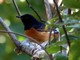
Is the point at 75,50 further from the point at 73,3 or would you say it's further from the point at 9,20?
the point at 9,20

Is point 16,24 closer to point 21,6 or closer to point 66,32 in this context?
point 21,6

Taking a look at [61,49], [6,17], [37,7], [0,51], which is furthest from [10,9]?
[61,49]

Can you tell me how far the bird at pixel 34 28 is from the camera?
8.96ft

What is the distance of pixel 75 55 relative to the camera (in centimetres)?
76

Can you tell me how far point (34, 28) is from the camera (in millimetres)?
3158

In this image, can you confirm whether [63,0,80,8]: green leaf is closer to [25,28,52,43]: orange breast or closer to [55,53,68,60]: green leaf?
[55,53,68,60]: green leaf

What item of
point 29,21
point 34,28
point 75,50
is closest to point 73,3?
point 75,50

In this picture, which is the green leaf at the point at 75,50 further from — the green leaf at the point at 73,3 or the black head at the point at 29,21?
the black head at the point at 29,21

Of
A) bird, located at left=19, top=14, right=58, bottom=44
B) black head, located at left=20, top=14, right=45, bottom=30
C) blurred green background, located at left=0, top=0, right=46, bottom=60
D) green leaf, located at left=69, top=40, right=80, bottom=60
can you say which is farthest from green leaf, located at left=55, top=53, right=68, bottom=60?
black head, located at left=20, top=14, right=45, bottom=30

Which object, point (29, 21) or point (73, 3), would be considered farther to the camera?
point (29, 21)

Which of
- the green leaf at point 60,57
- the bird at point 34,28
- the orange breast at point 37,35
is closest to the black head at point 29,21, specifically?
the bird at point 34,28

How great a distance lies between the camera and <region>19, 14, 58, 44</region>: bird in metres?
2.73

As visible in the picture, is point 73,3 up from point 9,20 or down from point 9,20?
up

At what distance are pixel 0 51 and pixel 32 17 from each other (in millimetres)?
Answer: 657
